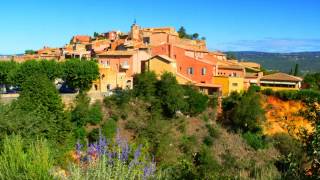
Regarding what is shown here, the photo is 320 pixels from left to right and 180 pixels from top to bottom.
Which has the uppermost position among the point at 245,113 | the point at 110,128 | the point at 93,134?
the point at 245,113

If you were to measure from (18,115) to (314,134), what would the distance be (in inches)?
673

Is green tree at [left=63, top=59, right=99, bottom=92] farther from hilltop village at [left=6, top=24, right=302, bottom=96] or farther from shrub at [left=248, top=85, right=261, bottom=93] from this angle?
shrub at [left=248, top=85, right=261, bottom=93]

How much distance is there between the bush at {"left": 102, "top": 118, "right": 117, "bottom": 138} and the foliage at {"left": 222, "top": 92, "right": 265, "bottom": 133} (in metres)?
9.93

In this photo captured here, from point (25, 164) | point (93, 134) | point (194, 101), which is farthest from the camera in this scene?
point (194, 101)

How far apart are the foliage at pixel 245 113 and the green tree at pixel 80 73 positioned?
11633 millimetres

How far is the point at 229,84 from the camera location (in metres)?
39.4

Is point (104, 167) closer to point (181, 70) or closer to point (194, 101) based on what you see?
point (194, 101)

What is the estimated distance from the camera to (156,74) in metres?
38.8

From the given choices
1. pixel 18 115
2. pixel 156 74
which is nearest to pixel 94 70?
pixel 156 74

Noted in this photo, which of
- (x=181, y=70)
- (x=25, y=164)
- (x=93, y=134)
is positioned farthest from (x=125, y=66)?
(x=25, y=164)

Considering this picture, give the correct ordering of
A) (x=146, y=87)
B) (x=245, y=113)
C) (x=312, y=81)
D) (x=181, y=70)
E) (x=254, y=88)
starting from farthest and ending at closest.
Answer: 1. (x=181, y=70)
2. (x=312, y=81)
3. (x=254, y=88)
4. (x=146, y=87)
5. (x=245, y=113)

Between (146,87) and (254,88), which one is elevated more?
(146,87)

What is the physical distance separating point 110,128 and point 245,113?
424 inches

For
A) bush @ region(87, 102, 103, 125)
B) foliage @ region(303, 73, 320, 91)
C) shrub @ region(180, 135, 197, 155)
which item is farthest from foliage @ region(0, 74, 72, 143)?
foliage @ region(303, 73, 320, 91)
